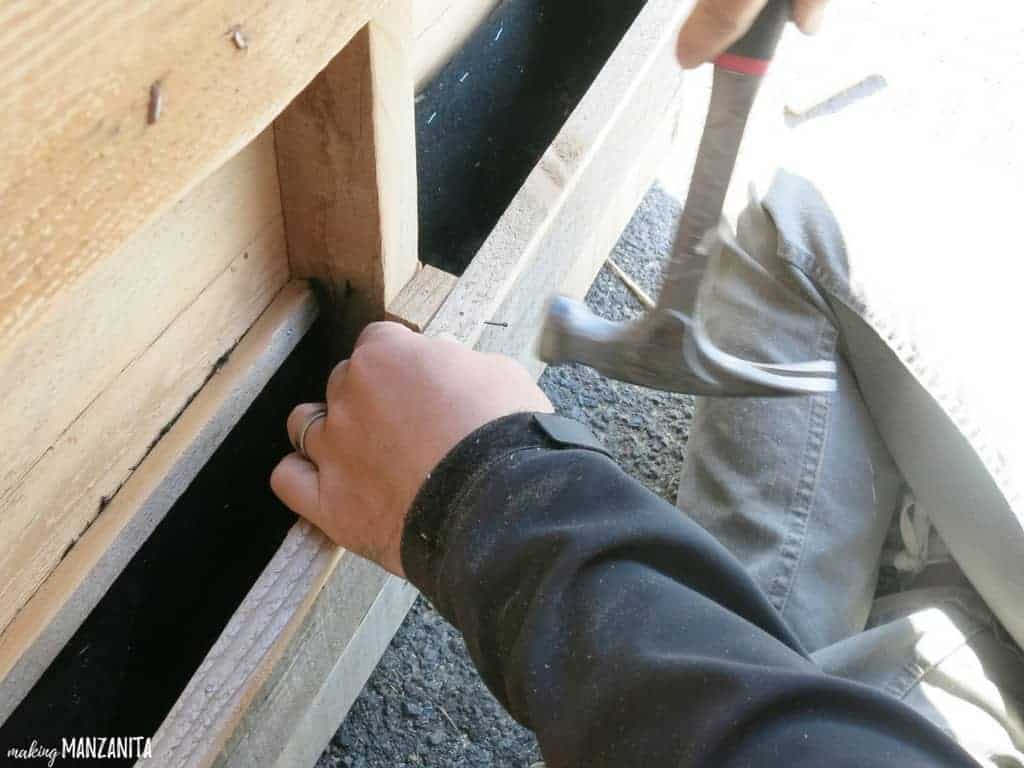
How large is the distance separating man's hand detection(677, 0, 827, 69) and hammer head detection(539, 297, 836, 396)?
0.94 ft

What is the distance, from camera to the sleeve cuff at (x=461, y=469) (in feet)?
2.25

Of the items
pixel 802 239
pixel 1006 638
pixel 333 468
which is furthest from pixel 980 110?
pixel 333 468

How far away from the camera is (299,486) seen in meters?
0.80

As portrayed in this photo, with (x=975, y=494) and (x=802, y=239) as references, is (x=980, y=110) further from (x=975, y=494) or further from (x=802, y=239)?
(x=975, y=494)

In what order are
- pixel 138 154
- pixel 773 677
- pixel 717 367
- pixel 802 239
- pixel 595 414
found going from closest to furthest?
pixel 138 154, pixel 773 677, pixel 717 367, pixel 802 239, pixel 595 414

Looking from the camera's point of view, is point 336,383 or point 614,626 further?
point 336,383

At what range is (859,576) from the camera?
3.71 feet

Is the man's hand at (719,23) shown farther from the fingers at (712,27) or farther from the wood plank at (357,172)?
the wood plank at (357,172)

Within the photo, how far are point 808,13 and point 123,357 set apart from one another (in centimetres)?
61

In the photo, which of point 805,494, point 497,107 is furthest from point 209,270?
point 805,494

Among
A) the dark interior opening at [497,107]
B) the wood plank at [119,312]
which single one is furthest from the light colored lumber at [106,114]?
the dark interior opening at [497,107]

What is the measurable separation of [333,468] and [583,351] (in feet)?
1.02

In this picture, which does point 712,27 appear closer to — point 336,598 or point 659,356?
point 659,356

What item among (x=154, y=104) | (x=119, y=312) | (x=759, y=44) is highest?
(x=154, y=104)
